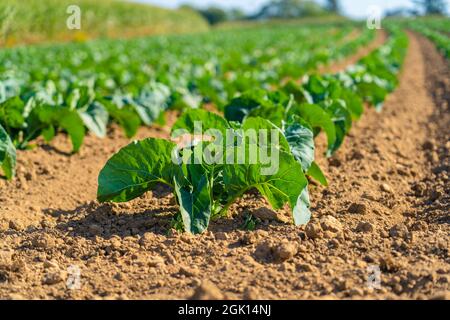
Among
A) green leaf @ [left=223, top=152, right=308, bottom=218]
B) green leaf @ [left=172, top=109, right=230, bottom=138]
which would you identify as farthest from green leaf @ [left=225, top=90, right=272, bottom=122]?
green leaf @ [left=223, top=152, right=308, bottom=218]

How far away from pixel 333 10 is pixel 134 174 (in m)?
114

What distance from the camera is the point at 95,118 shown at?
19.1ft

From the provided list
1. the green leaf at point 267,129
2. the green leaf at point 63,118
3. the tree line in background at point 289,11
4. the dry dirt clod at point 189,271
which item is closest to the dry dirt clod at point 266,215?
the green leaf at point 267,129

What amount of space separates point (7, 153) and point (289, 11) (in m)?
101

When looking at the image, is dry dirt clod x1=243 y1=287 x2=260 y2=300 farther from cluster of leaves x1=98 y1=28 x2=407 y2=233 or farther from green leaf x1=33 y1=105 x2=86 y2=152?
green leaf x1=33 y1=105 x2=86 y2=152

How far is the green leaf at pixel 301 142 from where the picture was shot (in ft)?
12.9

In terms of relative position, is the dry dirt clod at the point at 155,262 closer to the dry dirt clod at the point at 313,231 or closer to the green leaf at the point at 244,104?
the dry dirt clod at the point at 313,231

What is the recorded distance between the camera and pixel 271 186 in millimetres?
3521

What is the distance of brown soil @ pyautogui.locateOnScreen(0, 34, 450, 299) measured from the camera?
2889 mm

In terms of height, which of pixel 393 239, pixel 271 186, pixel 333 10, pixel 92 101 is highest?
pixel 333 10

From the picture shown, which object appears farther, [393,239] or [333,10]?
[333,10]
